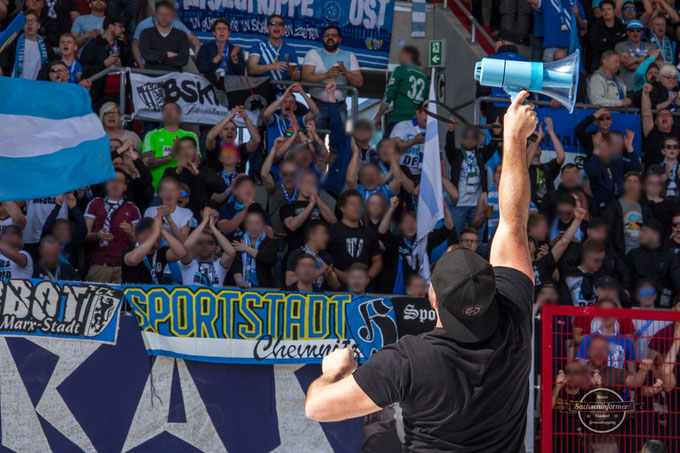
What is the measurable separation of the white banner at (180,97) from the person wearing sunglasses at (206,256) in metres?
2.45

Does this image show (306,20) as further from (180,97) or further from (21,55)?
(21,55)

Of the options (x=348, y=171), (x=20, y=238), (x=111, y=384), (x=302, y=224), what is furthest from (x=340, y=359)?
(x=348, y=171)

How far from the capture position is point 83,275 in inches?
370

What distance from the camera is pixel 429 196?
1050 centimetres

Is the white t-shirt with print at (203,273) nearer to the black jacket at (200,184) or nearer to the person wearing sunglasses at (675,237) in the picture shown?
the black jacket at (200,184)

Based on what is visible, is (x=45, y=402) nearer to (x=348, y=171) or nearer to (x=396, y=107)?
(x=348, y=171)

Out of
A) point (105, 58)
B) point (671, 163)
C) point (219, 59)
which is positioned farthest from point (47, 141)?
point (671, 163)

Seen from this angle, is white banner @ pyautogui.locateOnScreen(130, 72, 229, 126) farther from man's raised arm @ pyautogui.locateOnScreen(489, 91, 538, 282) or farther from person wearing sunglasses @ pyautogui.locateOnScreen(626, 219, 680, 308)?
man's raised arm @ pyautogui.locateOnScreen(489, 91, 538, 282)

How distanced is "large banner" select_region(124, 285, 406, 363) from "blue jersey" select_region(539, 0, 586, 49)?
710cm

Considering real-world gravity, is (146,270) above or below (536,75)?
below

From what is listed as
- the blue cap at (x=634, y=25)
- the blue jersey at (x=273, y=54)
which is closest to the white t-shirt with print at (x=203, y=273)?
the blue jersey at (x=273, y=54)

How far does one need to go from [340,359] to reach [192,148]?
7.47 m

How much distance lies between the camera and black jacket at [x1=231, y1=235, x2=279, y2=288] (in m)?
9.34

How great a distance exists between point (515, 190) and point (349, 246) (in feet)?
20.9
